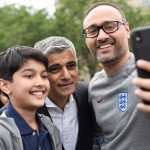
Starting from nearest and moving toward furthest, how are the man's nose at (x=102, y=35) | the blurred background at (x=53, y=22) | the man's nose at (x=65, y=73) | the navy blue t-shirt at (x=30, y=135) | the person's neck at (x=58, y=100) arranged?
1. the navy blue t-shirt at (x=30, y=135)
2. the man's nose at (x=102, y=35)
3. the man's nose at (x=65, y=73)
4. the person's neck at (x=58, y=100)
5. the blurred background at (x=53, y=22)

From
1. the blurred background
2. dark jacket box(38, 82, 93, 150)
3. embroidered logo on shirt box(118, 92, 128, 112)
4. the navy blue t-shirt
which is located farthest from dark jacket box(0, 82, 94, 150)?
the blurred background

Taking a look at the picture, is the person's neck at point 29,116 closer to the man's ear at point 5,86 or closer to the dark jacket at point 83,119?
the man's ear at point 5,86

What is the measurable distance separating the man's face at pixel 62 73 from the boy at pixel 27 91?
247 mm

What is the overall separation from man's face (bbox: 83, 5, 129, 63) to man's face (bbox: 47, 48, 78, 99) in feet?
0.74

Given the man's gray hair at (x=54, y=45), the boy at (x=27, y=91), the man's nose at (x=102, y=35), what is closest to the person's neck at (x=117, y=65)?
the man's nose at (x=102, y=35)

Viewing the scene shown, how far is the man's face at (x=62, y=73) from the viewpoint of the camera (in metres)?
3.43

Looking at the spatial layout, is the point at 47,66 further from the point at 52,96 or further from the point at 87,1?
the point at 87,1

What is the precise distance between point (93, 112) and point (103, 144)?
372 mm

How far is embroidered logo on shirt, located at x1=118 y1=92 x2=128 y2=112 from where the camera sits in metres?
3.11

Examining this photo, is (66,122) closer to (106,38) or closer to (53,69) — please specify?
(53,69)

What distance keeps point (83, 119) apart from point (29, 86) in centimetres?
78

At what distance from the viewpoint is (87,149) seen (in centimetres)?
366

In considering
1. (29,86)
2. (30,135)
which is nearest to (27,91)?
(29,86)

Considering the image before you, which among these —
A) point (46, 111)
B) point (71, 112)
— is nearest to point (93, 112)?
point (71, 112)
